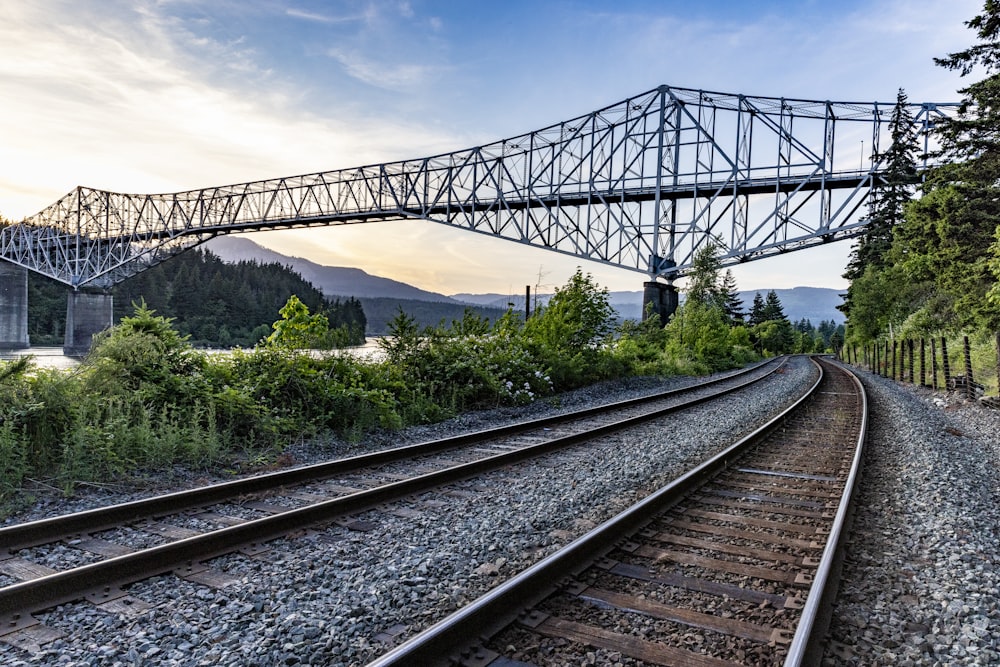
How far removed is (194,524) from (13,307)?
277ft

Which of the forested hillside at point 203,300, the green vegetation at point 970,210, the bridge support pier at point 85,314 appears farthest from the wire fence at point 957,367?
the bridge support pier at point 85,314

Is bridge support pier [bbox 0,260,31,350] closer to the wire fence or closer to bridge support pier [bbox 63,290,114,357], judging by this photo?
bridge support pier [bbox 63,290,114,357]

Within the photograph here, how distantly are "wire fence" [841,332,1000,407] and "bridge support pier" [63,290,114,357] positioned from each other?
70.7m

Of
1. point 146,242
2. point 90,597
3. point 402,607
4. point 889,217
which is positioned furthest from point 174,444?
point 146,242

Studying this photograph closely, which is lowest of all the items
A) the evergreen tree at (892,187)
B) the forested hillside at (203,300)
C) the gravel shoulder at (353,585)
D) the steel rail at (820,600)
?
the gravel shoulder at (353,585)

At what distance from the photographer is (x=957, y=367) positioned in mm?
23562

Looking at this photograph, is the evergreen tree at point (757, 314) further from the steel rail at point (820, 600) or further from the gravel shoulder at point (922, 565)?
the steel rail at point (820, 600)

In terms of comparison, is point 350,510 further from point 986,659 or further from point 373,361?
point 373,361

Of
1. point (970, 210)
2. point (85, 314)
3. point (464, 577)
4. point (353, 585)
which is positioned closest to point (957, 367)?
point (970, 210)

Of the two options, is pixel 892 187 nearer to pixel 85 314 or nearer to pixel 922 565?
pixel 922 565

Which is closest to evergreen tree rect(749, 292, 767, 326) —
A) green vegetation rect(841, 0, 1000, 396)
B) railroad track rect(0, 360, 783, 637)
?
green vegetation rect(841, 0, 1000, 396)

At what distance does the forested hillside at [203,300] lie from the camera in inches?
3036

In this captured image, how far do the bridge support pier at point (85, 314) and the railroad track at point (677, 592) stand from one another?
74.1 meters

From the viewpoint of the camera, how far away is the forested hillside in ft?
253
